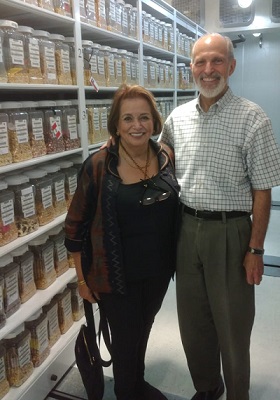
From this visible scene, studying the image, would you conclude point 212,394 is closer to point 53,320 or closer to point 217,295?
point 217,295

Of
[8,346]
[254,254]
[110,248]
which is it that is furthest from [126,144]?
[8,346]

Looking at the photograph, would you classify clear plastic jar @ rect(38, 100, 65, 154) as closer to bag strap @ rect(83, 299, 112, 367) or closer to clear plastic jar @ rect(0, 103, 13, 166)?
clear plastic jar @ rect(0, 103, 13, 166)

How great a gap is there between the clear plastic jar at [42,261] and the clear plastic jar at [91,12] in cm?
128

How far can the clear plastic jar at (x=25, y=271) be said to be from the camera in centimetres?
176

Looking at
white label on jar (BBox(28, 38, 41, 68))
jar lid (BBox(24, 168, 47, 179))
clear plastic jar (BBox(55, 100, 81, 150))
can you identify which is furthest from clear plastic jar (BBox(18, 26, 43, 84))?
jar lid (BBox(24, 168, 47, 179))

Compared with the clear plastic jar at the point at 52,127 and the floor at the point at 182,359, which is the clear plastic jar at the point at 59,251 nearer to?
the clear plastic jar at the point at 52,127

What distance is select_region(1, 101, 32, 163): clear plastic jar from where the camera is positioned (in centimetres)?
163

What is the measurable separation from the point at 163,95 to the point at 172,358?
269 centimetres

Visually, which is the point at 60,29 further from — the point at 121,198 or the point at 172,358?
the point at 172,358

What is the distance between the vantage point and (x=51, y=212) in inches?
76.7

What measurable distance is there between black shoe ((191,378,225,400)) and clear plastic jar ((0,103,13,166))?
1371 millimetres

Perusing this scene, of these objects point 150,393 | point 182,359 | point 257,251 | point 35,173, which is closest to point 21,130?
point 35,173

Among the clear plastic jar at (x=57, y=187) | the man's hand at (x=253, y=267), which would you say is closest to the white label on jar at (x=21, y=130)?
the clear plastic jar at (x=57, y=187)

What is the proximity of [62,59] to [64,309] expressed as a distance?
4.42 feet
